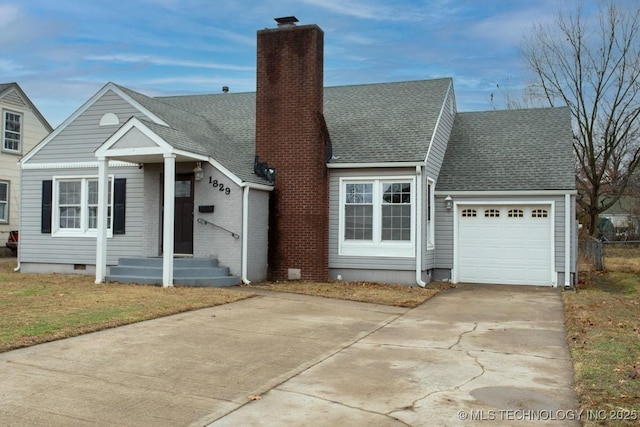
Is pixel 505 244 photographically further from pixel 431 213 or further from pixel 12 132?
pixel 12 132

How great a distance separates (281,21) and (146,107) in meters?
4.41

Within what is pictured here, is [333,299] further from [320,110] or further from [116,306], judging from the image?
[320,110]

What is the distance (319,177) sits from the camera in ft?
52.4

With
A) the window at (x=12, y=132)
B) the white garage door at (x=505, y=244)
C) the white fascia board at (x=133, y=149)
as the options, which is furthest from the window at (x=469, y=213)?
the window at (x=12, y=132)

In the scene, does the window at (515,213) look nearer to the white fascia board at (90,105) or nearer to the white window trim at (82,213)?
the white fascia board at (90,105)

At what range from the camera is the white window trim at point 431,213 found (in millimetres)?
16641

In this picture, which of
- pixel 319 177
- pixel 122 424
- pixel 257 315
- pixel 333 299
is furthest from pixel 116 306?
pixel 319 177

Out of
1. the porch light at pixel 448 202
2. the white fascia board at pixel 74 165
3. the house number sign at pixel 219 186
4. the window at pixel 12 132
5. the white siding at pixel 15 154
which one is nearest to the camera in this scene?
the house number sign at pixel 219 186

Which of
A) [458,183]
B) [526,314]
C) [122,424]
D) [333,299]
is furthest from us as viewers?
[458,183]

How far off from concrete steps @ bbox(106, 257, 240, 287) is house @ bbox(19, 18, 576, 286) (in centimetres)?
5

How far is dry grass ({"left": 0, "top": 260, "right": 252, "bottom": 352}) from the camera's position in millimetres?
8219

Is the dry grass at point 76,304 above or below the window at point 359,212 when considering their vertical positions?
below

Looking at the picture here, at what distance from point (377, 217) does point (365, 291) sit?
2.57m

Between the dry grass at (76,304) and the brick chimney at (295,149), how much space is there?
3118 mm
